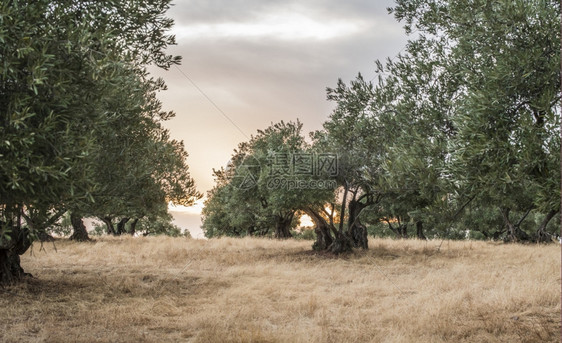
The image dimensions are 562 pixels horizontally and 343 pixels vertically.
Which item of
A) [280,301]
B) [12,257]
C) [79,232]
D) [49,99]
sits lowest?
[280,301]

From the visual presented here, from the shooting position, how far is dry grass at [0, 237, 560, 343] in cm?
1224

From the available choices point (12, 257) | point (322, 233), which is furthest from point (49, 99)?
point (322, 233)

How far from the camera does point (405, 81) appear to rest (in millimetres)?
14320

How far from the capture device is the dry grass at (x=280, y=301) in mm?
12242

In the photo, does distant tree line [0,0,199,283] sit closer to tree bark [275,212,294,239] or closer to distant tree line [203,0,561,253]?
distant tree line [203,0,561,253]

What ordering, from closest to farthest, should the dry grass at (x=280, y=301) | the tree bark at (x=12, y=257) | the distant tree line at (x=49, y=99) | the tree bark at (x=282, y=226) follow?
1. the distant tree line at (x=49, y=99)
2. the dry grass at (x=280, y=301)
3. the tree bark at (x=12, y=257)
4. the tree bark at (x=282, y=226)

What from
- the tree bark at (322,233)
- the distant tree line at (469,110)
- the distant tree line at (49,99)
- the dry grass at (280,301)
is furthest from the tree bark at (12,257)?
the tree bark at (322,233)

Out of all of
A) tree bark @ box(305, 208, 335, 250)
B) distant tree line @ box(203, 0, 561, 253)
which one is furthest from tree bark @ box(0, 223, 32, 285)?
tree bark @ box(305, 208, 335, 250)

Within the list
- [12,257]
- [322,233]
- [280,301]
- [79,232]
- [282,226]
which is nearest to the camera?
[280,301]

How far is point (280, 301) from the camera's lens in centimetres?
1638

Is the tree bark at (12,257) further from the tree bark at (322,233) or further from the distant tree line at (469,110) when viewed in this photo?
the tree bark at (322,233)

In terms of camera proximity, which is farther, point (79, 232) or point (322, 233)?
point (79, 232)

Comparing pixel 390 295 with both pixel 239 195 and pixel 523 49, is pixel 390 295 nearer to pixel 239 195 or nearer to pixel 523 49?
pixel 523 49

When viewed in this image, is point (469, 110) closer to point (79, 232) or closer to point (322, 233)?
point (322, 233)
